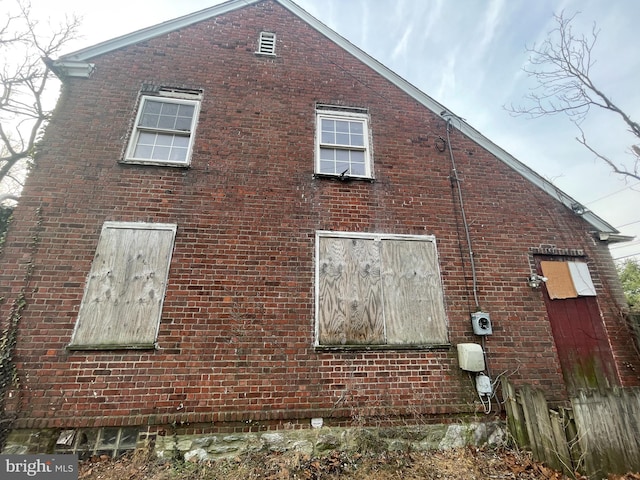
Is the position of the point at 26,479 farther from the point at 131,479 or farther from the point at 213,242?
the point at 213,242

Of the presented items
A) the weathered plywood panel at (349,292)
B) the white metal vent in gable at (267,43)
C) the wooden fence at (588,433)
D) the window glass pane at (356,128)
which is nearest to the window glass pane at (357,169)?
the window glass pane at (356,128)

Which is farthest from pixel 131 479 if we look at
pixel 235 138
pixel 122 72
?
pixel 122 72

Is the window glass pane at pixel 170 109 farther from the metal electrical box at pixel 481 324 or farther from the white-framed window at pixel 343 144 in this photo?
the metal electrical box at pixel 481 324

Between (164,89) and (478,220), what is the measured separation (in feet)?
23.2

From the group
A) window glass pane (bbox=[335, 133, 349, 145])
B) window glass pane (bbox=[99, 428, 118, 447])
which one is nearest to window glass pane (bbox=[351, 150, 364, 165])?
window glass pane (bbox=[335, 133, 349, 145])

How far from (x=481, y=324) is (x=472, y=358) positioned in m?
0.64

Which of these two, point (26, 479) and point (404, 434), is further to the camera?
point (404, 434)

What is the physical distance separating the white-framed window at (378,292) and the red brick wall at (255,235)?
0.21 metres

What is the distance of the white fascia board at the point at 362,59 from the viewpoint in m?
6.02

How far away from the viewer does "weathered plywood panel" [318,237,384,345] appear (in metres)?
4.77

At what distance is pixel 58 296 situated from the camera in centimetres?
439

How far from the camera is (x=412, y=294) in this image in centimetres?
516

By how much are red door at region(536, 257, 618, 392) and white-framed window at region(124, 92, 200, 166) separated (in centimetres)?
750

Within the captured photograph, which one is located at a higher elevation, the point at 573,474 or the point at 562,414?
the point at 562,414
